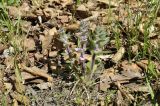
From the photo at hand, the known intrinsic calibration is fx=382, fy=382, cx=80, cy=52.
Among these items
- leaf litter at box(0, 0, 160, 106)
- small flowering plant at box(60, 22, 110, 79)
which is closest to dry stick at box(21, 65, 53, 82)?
leaf litter at box(0, 0, 160, 106)

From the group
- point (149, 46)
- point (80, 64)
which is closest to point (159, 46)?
point (149, 46)

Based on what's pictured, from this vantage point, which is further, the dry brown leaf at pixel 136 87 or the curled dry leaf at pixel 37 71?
the curled dry leaf at pixel 37 71

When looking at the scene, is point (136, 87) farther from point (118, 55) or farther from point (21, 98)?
point (21, 98)

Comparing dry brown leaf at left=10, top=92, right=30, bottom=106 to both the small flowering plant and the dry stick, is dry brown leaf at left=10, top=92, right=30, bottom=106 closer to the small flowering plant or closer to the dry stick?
the dry stick

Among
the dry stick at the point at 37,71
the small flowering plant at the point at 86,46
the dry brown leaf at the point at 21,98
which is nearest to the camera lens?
the small flowering plant at the point at 86,46

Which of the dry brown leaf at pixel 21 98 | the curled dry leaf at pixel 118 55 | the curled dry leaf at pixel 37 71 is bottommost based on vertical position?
the dry brown leaf at pixel 21 98

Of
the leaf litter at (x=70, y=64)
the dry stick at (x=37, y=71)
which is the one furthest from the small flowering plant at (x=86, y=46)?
the dry stick at (x=37, y=71)

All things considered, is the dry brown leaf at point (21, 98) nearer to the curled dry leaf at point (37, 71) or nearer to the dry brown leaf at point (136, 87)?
the curled dry leaf at point (37, 71)

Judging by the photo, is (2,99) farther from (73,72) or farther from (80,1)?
(80,1)
